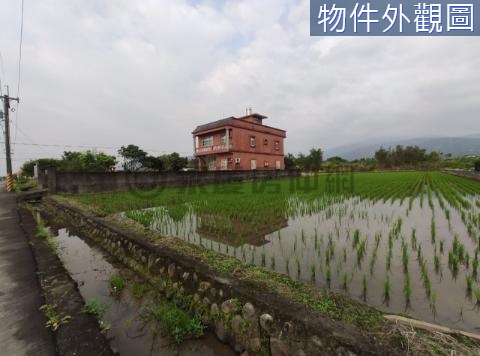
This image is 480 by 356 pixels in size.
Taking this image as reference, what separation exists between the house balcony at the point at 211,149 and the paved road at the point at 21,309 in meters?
18.9

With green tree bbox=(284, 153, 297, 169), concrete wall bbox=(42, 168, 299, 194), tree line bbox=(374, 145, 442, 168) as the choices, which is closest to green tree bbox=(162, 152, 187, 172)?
concrete wall bbox=(42, 168, 299, 194)

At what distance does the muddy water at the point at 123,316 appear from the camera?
2.43 metres

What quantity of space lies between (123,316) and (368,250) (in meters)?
4.13

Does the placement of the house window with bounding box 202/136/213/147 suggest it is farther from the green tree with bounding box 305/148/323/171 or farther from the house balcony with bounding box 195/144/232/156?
the green tree with bounding box 305/148/323/171

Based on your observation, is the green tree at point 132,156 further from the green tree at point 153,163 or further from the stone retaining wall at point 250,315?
the stone retaining wall at point 250,315

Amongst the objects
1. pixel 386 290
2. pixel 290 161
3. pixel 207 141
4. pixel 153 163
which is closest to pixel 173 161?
pixel 153 163

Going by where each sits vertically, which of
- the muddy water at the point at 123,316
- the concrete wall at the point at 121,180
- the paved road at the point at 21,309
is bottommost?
the muddy water at the point at 123,316

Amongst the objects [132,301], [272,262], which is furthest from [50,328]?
[272,262]

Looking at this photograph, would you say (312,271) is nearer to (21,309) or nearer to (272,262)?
(272,262)

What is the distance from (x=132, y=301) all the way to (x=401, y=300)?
11.4ft

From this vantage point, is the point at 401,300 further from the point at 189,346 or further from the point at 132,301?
the point at 132,301

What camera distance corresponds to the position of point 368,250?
14.5ft

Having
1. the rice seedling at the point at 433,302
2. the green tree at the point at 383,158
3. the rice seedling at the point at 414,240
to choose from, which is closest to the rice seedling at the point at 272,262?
the rice seedling at the point at 433,302

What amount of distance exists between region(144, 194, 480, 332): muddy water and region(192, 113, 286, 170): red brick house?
52.7ft
